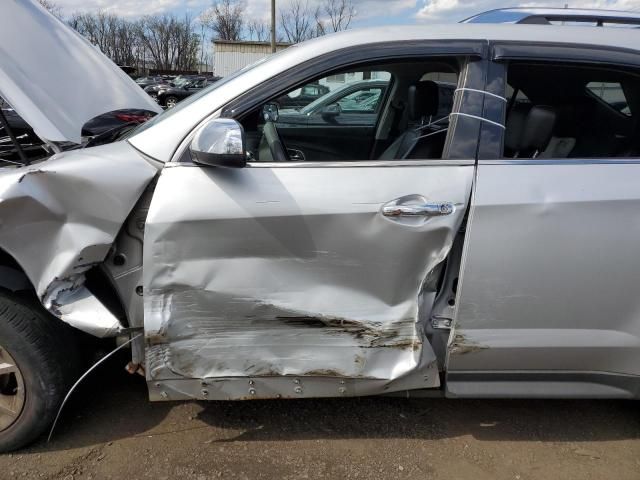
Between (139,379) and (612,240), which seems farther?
(139,379)

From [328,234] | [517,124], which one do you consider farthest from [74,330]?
[517,124]

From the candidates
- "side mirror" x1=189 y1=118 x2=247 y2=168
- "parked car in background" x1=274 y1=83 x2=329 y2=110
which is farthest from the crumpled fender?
"parked car in background" x1=274 y1=83 x2=329 y2=110

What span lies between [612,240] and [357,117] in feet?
6.99

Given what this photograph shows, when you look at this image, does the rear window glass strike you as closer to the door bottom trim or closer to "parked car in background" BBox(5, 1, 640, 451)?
"parked car in background" BBox(5, 1, 640, 451)

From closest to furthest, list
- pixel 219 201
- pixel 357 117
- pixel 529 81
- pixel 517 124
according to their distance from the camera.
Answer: pixel 219 201, pixel 517 124, pixel 529 81, pixel 357 117

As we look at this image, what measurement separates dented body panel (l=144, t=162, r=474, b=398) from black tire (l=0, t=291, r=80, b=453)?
405 mm

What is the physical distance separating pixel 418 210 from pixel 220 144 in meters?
0.79

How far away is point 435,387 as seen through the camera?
92.2 inches

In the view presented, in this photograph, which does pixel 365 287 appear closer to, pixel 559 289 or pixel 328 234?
pixel 328 234

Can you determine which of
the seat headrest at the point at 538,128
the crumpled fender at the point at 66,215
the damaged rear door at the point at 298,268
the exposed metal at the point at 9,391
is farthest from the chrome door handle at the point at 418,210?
the exposed metal at the point at 9,391

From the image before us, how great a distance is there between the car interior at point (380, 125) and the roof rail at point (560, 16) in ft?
1.30

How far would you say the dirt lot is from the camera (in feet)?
7.63

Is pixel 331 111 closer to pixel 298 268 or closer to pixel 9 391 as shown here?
pixel 298 268

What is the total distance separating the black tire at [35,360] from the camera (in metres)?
2.17
